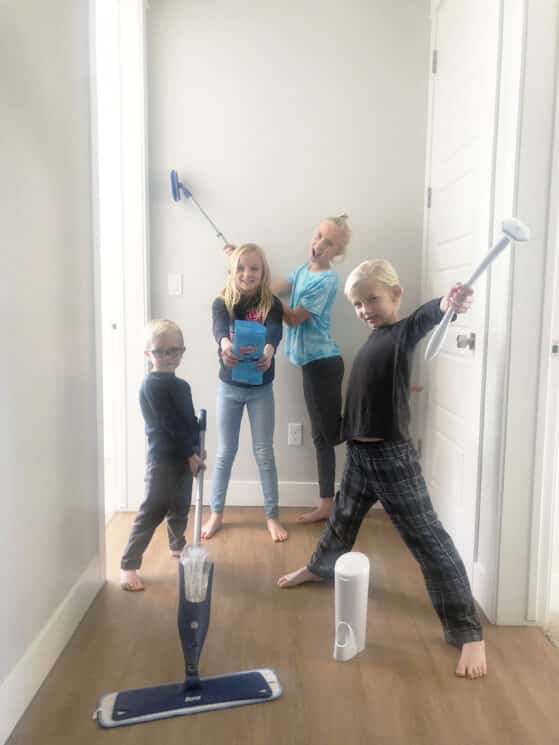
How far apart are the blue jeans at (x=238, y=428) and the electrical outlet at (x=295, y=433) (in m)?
0.31

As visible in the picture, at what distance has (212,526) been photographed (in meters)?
2.73

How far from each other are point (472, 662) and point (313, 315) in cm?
153

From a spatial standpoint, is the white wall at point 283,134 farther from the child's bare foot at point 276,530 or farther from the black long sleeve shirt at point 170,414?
→ the black long sleeve shirt at point 170,414

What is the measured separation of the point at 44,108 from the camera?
5.64ft

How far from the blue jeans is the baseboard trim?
0.69 m

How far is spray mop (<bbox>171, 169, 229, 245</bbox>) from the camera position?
9.41 feet

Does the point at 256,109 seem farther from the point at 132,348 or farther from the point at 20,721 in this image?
the point at 20,721

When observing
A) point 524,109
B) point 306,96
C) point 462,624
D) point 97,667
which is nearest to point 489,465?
point 462,624

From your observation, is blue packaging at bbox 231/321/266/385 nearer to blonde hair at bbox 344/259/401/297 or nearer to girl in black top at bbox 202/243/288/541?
girl in black top at bbox 202/243/288/541

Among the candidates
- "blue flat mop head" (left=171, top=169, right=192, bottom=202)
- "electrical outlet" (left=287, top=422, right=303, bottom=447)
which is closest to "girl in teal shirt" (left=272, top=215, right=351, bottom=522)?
"electrical outlet" (left=287, top=422, right=303, bottom=447)

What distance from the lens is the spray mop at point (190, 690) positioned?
1.56 m

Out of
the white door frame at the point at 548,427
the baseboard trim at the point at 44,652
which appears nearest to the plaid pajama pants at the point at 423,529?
the white door frame at the point at 548,427

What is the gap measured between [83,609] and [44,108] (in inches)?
59.8

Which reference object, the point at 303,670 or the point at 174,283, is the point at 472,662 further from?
the point at 174,283
